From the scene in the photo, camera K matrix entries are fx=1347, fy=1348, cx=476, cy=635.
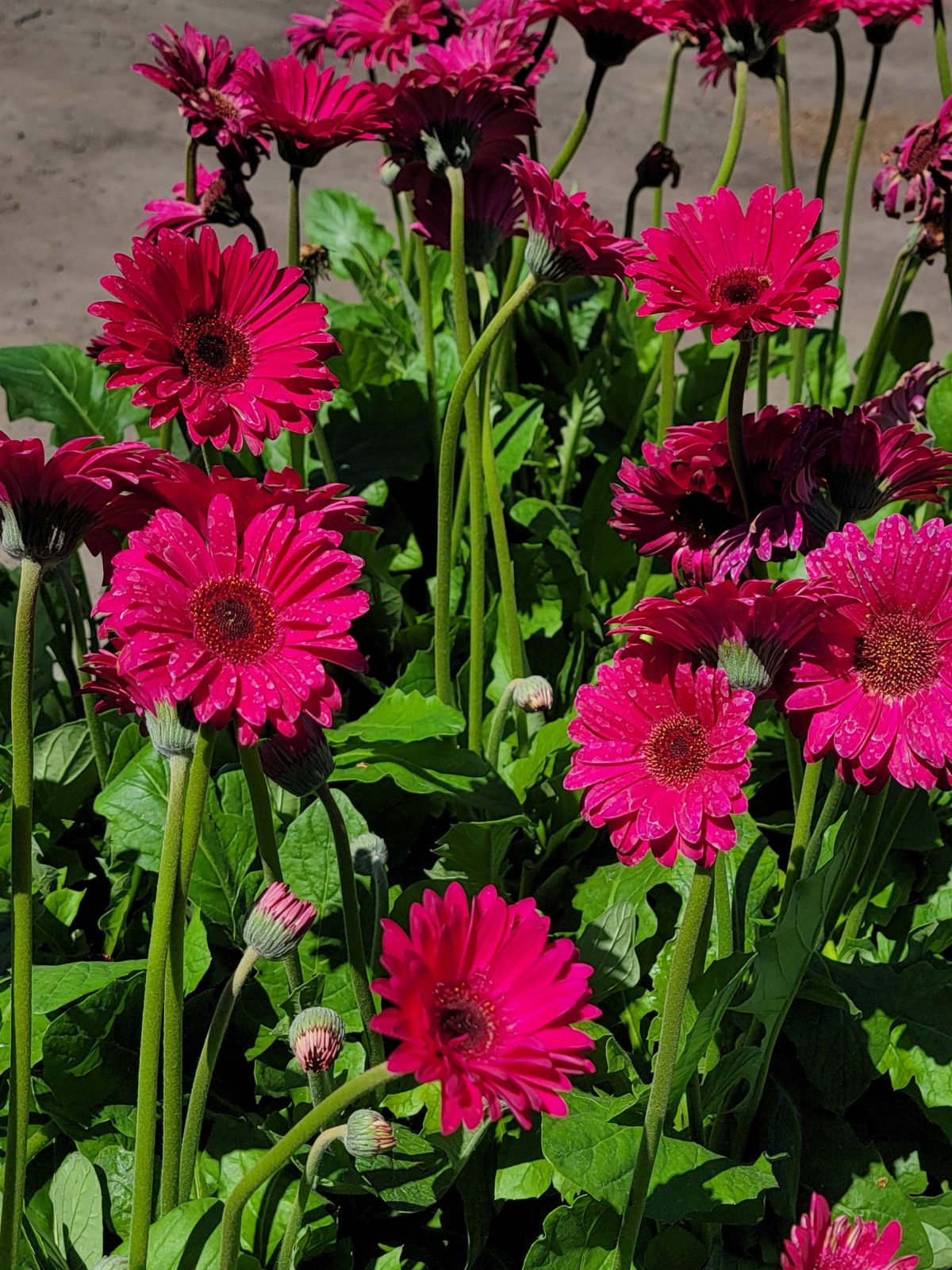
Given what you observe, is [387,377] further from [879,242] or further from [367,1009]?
[879,242]

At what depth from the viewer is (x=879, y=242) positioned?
10.3 ft

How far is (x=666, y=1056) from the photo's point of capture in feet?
2.29

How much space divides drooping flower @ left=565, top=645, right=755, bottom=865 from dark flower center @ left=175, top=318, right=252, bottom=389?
28cm

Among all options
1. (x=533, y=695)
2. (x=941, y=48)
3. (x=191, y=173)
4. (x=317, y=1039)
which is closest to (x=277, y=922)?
(x=317, y=1039)

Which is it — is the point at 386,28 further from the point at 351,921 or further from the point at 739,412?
the point at 351,921

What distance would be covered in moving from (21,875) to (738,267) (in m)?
0.51

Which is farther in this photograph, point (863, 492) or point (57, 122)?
point (57, 122)

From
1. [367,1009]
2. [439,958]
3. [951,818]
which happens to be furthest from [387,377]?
[439,958]

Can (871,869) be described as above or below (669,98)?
below

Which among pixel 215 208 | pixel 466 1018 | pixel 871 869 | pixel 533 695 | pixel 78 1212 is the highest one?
pixel 215 208

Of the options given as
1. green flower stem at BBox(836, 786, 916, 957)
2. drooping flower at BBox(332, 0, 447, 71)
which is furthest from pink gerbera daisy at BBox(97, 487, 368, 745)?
drooping flower at BBox(332, 0, 447, 71)

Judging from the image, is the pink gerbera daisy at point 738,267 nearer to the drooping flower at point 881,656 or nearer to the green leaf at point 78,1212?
the drooping flower at point 881,656

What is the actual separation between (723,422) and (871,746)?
0.73 ft

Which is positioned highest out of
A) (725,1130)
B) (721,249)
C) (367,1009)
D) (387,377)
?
(721,249)
